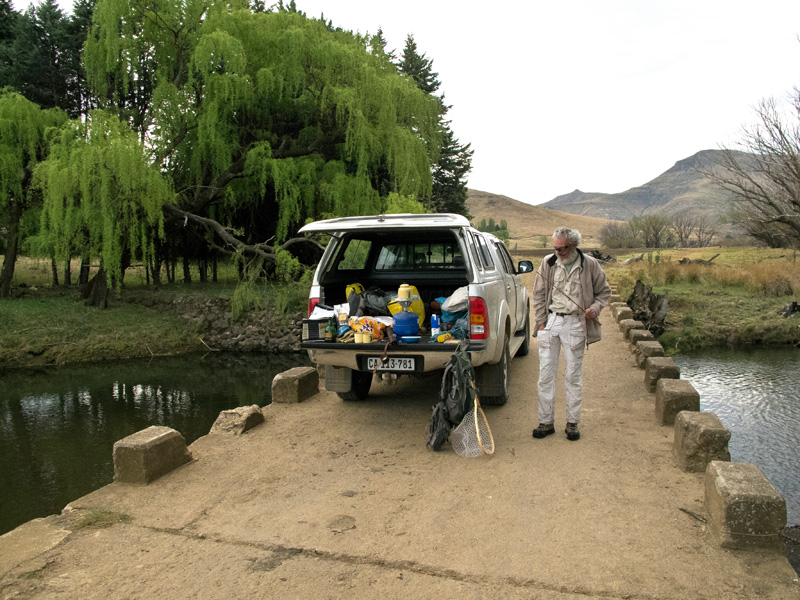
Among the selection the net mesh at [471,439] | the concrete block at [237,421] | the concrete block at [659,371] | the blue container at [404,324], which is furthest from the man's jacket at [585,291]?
→ the concrete block at [237,421]

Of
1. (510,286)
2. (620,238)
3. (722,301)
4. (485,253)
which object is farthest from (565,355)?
(620,238)

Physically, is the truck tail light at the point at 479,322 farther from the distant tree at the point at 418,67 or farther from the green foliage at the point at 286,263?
the distant tree at the point at 418,67

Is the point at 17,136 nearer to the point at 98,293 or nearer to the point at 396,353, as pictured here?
the point at 98,293

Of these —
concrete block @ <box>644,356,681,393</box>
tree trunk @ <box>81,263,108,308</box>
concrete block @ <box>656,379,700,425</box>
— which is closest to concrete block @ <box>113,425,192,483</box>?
concrete block @ <box>656,379,700,425</box>

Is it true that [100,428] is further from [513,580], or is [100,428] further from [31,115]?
[31,115]

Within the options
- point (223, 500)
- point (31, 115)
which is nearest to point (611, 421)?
point (223, 500)

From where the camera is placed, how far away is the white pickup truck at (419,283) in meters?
5.84

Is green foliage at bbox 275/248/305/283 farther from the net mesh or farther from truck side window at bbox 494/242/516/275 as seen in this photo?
the net mesh

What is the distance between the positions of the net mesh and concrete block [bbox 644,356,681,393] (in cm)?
292

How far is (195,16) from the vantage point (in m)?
18.4

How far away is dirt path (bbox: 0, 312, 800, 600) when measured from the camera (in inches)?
132

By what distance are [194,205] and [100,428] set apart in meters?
11.0

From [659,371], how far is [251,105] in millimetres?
15723

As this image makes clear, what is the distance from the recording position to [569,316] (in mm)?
5617
